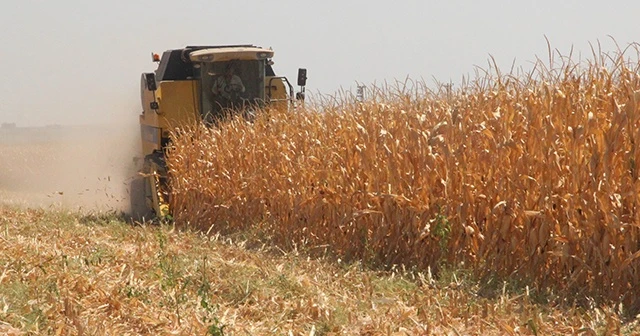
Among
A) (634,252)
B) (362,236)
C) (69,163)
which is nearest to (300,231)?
(362,236)

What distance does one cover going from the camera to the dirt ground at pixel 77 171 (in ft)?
54.4

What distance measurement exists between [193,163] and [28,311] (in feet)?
21.0

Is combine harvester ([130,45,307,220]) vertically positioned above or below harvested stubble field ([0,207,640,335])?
above

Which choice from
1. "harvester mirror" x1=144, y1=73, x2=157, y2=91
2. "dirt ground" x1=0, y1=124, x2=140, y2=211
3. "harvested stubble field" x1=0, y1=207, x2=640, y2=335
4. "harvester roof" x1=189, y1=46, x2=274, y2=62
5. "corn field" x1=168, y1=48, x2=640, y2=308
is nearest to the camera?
"harvested stubble field" x1=0, y1=207, x2=640, y2=335

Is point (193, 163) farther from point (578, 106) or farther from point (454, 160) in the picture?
point (578, 106)

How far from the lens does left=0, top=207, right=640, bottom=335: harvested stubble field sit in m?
5.27

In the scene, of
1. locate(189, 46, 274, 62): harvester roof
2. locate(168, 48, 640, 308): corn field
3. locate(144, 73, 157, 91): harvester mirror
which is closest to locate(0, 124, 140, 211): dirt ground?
locate(144, 73, 157, 91): harvester mirror

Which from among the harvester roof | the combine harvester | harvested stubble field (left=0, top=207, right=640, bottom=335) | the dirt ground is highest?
the harvester roof

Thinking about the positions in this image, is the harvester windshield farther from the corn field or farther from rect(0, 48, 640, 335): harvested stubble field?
rect(0, 48, 640, 335): harvested stubble field

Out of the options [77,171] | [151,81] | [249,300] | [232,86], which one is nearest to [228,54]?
[232,86]

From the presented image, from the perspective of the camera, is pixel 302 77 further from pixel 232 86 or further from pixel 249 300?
pixel 249 300

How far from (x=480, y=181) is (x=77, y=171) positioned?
1700 cm

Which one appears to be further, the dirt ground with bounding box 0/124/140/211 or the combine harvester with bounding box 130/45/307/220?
the dirt ground with bounding box 0/124/140/211

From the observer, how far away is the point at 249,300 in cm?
603
